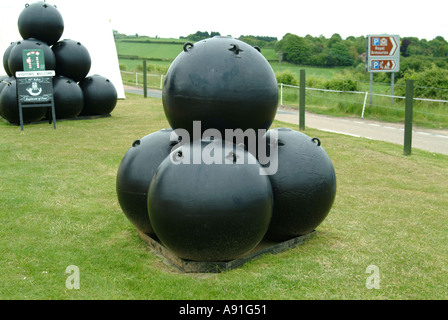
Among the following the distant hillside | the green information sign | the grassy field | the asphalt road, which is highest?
the distant hillside

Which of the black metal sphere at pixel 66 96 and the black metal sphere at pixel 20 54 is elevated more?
the black metal sphere at pixel 20 54

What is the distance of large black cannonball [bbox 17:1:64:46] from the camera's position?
14.7m

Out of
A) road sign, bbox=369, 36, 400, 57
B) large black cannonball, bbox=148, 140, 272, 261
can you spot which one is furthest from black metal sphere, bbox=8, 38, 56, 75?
road sign, bbox=369, 36, 400, 57

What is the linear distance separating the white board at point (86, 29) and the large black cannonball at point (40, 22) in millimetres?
5944

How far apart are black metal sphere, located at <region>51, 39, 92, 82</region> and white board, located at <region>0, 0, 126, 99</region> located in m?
5.77

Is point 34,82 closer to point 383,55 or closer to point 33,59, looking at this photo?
point 33,59

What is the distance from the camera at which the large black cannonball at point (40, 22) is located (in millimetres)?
14695

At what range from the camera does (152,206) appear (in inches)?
170

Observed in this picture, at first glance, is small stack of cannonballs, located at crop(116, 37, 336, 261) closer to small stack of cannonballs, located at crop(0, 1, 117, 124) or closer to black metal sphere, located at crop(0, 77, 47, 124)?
black metal sphere, located at crop(0, 77, 47, 124)

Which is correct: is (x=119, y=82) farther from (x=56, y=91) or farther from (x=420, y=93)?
(x=420, y=93)

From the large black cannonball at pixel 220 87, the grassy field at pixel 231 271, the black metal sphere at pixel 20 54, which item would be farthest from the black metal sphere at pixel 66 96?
the large black cannonball at pixel 220 87

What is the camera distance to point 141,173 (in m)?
5.01

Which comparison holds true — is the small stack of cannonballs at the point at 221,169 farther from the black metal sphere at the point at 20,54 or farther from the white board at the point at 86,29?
the white board at the point at 86,29

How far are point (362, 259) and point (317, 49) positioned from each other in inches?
1733
